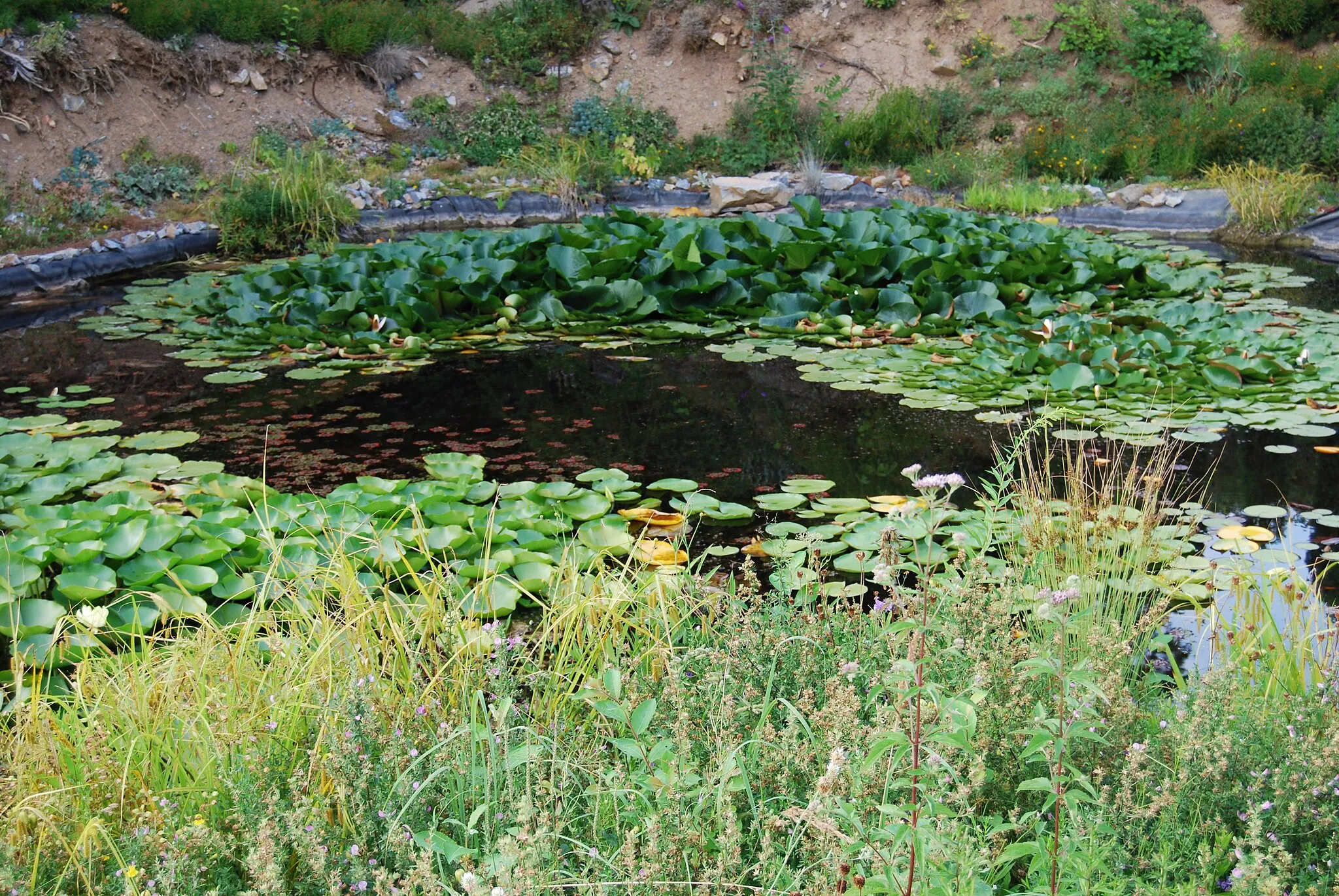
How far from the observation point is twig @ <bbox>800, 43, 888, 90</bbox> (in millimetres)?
13156

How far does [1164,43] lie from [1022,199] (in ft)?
13.0

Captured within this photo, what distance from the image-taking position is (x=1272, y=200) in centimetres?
843

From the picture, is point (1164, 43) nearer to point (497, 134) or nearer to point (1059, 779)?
point (497, 134)

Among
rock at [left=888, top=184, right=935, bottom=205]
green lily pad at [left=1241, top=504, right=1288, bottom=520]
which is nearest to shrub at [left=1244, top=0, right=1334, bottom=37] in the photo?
rock at [left=888, top=184, right=935, bottom=205]

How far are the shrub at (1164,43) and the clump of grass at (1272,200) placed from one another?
3277 millimetres

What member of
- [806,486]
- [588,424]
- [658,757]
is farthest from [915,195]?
[658,757]

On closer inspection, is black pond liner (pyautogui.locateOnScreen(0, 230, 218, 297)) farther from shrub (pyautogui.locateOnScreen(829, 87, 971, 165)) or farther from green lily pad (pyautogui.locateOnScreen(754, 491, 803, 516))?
shrub (pyautogui.locateOnScreen(829, 87, 971, 165))

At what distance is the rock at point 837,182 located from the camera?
10664 millimetres

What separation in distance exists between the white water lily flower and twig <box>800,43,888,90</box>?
12.4 meters

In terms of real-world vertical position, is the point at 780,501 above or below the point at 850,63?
below

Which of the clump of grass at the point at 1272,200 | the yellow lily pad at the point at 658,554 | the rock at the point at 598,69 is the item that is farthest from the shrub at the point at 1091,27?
the yellow lily pad at the point at 658,554

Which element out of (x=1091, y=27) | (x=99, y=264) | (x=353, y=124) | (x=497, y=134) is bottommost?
(x=99, y=264)

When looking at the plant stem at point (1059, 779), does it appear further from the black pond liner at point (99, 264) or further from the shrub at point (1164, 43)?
the shrub at point (1164, 43)

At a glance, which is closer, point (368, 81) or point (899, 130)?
point (899, 130)
